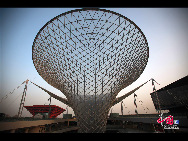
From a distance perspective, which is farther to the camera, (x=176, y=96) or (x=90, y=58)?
(x=176, y=96)

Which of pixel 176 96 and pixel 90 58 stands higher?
pixel 90 58

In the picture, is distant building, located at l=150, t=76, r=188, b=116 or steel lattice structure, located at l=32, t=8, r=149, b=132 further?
distant building, located at l=150, t=76, r=188, b=116

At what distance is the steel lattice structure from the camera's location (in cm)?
1185

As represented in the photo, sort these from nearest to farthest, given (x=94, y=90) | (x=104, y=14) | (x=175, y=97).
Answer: (x=104, y=14) < (x=94, y=90) < (x=175, y=97)

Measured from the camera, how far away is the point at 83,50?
545 inches

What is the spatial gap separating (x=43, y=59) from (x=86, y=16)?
6763 millimetres

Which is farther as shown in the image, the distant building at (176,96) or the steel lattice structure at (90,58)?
the distant building at (176,96)

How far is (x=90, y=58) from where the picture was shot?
14500 mm

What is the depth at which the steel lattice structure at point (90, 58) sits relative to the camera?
11.9 m

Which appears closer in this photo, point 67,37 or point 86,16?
point 86,16
